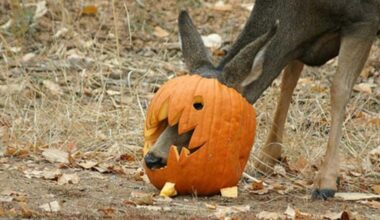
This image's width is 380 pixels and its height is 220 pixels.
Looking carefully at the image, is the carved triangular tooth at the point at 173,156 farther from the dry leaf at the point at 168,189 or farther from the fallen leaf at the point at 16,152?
the fallen leaf at the point at 16,152

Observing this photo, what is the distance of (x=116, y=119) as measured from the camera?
9219mm

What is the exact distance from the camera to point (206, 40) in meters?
12.5

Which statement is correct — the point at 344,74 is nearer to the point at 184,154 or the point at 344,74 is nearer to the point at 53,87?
the point at 184,154

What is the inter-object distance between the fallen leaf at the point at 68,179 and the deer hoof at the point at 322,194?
5.70 ft

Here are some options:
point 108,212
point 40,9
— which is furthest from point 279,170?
point 40,9

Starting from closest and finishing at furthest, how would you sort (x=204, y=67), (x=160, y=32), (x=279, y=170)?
(x=204, y=67) → (x=279, y=170) → (x=160, y=32)

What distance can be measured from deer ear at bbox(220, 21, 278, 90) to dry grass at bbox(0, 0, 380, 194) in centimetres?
147

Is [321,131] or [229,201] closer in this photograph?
[229,201]

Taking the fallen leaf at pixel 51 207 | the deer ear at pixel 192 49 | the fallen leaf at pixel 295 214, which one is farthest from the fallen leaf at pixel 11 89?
the fallen leaf at pixel 295 214

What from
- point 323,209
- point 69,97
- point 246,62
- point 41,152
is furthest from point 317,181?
point 69,97

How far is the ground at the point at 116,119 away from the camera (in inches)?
254

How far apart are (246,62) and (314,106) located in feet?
9.27

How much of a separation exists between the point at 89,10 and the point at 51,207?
292 inches

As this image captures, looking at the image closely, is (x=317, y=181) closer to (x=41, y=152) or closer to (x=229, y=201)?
(x=229, y=201)
